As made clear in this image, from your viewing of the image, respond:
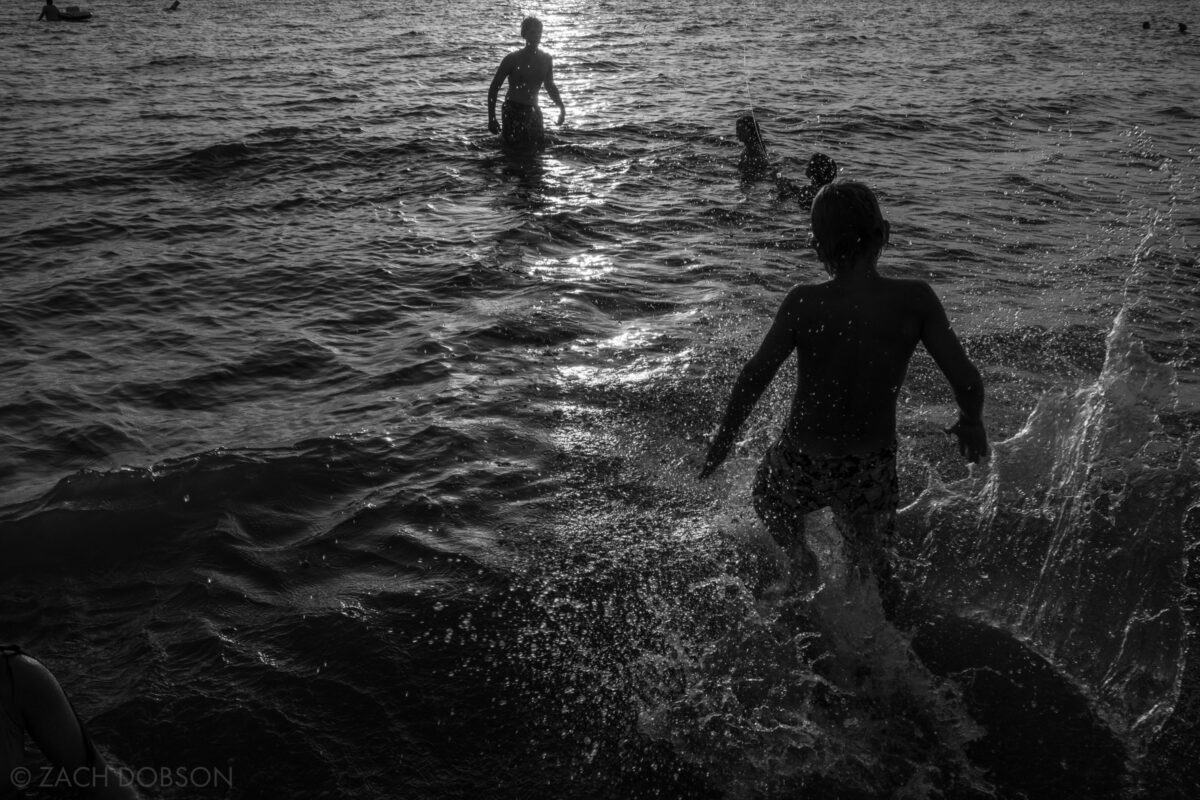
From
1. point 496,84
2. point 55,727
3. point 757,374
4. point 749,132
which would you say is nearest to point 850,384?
point 757,374

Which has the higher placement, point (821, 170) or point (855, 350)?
point (855, 350)

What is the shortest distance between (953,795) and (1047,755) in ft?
1.76

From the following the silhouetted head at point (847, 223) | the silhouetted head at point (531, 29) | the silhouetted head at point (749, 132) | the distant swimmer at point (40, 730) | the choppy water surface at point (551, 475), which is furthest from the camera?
the silhouetted head at point (531, 29)

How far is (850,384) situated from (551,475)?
2.44 metres

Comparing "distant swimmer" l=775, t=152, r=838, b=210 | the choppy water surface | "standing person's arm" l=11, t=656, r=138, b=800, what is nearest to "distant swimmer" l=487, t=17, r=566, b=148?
the choppy water surface

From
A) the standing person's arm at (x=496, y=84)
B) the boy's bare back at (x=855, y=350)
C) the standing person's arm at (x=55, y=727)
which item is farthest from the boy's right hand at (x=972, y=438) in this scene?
the standing person's arm at (x=496, y=84)

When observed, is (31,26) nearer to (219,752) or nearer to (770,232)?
(770,232)

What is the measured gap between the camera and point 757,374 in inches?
167

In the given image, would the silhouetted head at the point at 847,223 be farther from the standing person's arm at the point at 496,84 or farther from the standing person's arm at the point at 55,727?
the standing person's arm at the point at 496,84

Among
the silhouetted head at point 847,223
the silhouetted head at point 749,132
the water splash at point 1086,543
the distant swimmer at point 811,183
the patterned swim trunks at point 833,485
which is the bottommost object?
the water splash at point 1086,543

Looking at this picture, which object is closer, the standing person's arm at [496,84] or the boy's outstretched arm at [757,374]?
the boy's outstretched arm at [757,374]

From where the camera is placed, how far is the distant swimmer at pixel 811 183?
12.0 metres

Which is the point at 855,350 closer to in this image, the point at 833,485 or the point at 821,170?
the point at 833,485

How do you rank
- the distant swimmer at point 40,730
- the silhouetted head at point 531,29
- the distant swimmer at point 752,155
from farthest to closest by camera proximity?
the silhouetted head at point 531,29 → the distant swimmer at point 752,155 → the distant swimmer at point 40,730
